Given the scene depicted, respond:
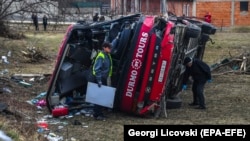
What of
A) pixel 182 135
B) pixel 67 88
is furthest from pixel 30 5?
Answer: pixel 182 135

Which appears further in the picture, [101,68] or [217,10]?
[217,10]

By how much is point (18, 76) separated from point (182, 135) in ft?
30.1

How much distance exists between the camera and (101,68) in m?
10.1

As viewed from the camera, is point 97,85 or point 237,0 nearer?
point 97,85

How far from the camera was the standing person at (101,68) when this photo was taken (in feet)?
33.2

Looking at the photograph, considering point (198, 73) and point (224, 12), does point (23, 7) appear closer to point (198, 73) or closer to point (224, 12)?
point (198, 73)

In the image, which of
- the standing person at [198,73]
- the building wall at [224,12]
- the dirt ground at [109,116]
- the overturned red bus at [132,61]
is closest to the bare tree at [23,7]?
the dirt ground at [109,116]

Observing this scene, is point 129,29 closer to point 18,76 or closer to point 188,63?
point 188,63

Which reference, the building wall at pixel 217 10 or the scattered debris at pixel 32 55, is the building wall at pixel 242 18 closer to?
the building wall at pixel 217 10

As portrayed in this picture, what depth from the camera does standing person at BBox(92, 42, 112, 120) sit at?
10109 millimetres

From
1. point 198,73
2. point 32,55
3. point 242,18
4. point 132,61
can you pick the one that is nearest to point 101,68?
point 132,61

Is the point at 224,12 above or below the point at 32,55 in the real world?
below

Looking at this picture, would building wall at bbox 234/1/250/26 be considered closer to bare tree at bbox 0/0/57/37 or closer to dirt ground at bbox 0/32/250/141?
bare tree at bbox 0/0/57/37

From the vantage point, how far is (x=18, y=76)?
15688 mm
